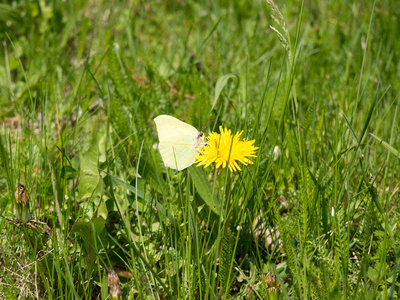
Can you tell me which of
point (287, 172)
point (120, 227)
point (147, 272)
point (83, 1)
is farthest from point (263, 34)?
point (147, 272)

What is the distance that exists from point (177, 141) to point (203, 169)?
0.65ft

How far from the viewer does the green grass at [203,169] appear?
1.55 metres

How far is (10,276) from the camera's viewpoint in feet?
5.19

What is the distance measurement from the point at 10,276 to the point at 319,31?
3265 mm

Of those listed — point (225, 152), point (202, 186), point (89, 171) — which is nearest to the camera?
point (225, 152)

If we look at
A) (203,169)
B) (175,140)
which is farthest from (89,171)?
(203,169)

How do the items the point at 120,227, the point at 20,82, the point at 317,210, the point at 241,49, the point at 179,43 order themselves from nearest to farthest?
the point at 317,210, the point at 120,227, the point at 20,82, the point at 241,49, the point at 179,43

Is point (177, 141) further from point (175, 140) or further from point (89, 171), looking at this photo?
point (89, 171)

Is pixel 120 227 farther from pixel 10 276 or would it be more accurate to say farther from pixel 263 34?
pixel 263 34

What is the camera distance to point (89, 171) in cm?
186

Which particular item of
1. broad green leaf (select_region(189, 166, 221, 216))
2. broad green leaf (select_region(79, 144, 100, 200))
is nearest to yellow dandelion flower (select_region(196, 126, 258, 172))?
broad green leaf (select_region(189, 166, 221, 216))

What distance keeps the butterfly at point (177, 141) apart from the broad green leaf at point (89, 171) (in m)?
0.30

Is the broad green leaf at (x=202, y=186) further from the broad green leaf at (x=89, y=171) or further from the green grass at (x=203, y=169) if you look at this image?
the broad green leaf at (x=89, y=171)

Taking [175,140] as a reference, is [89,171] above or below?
below
